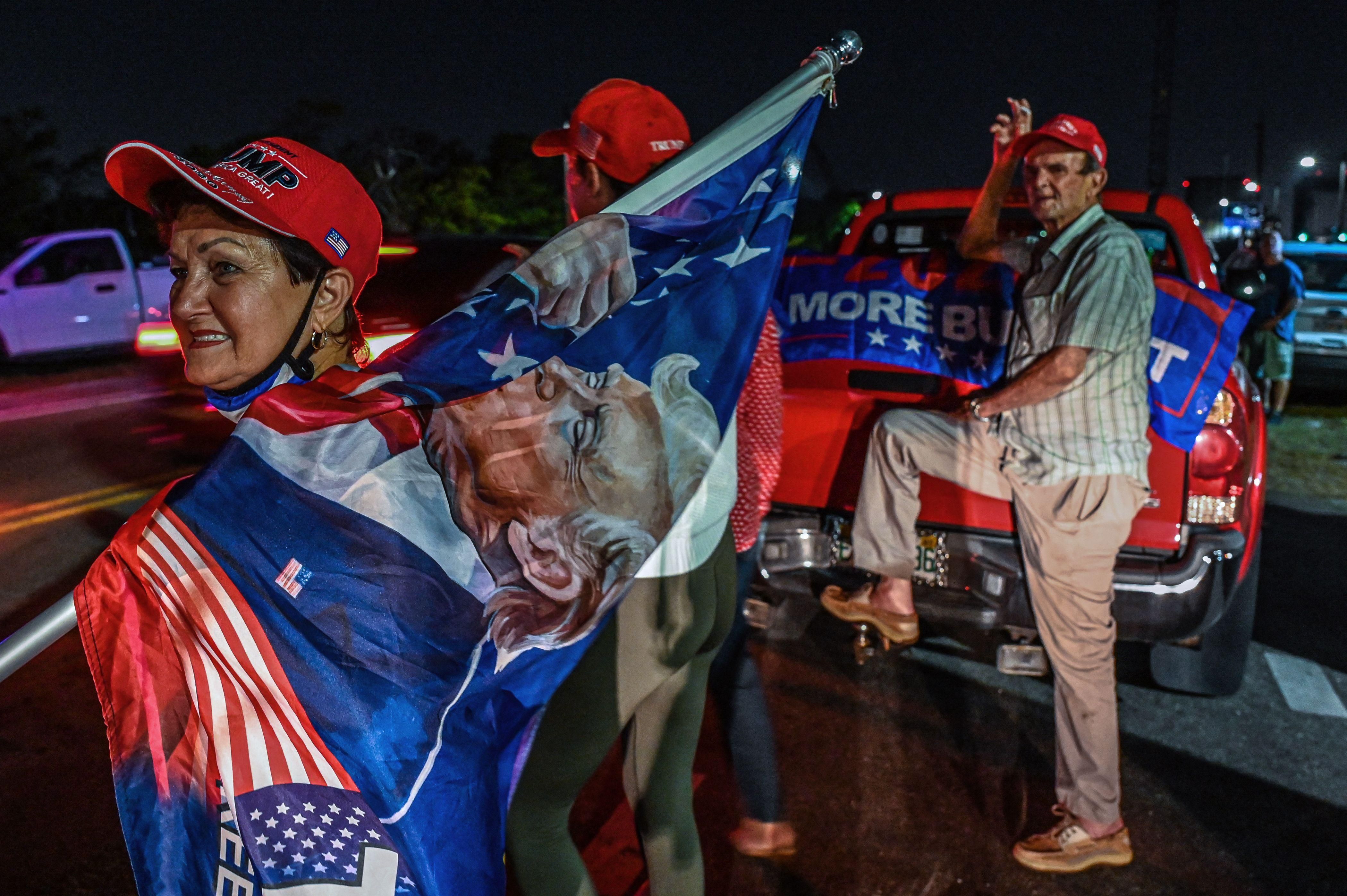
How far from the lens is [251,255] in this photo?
1.56 m

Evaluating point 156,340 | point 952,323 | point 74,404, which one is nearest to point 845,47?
point 952,323

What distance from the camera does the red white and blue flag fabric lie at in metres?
1.33

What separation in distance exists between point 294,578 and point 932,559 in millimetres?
3029

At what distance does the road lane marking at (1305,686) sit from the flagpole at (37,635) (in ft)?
15.1

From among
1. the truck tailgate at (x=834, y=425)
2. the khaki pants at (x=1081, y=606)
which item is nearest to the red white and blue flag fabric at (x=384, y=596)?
the khaki pants at (x=1081, y=606)

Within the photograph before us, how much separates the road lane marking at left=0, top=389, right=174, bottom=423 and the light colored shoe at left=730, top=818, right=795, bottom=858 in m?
10.5

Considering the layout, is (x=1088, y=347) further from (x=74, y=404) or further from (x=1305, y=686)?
(x=74, y=404)

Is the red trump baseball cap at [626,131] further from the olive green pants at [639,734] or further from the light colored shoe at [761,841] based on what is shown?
the light colored shoe at [761,841]

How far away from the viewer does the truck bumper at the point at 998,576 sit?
3.70 m

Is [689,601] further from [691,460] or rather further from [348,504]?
[348,504]

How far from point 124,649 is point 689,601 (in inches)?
40.3

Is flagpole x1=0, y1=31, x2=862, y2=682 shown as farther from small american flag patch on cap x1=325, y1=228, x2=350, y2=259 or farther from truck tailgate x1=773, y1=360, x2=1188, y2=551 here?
truck tailgate x1=773, y1=360, x2=1188, y2=551

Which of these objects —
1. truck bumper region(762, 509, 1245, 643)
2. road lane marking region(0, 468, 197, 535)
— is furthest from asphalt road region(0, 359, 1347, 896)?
road lane marking region(0, 468, 197, 535)

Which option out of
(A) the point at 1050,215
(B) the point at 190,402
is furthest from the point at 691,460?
(B) the point at 190,402
